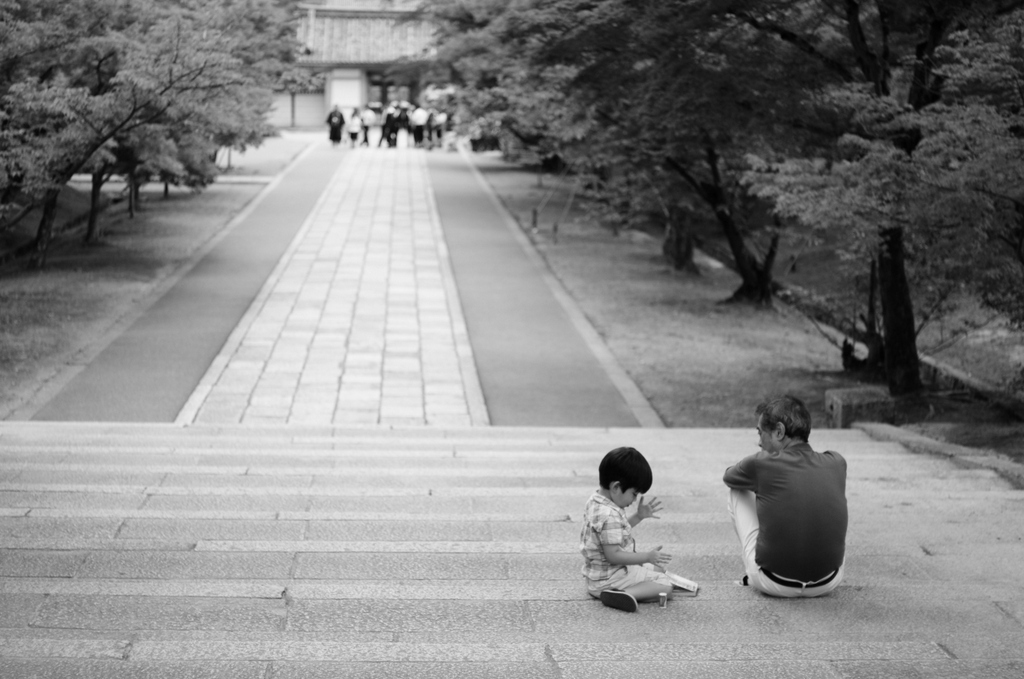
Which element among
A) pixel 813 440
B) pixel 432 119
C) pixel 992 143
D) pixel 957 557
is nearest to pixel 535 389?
pixel 813 440

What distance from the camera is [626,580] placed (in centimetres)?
508

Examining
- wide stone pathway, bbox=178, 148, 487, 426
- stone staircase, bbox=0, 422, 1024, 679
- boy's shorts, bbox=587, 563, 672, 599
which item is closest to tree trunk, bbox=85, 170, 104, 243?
wide stone pathway, bbox=178, 148, 487, 426

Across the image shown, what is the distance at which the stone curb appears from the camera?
8102mm

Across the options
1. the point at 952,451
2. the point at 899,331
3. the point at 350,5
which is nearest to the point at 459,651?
the point at 952,451

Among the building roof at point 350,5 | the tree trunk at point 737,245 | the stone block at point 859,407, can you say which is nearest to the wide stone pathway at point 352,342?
the stone block at point 859,407

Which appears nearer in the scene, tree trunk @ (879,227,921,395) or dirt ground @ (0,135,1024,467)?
dirt ground @ (0,135,1024,467)

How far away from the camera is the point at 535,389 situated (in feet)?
44.8

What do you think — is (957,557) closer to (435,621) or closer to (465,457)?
(435,621)

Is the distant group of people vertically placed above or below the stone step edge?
above

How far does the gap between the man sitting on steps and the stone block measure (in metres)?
6.79

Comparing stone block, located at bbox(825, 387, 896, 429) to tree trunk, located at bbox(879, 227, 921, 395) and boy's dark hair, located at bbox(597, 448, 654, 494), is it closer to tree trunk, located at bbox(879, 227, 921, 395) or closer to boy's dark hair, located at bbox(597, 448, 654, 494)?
tree trunk, located at bbox(879, 227, 921, 395)

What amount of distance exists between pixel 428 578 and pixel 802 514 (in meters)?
1.67

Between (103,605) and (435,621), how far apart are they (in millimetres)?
1329

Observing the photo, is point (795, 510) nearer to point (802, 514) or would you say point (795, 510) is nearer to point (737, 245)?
point (802, 514)
